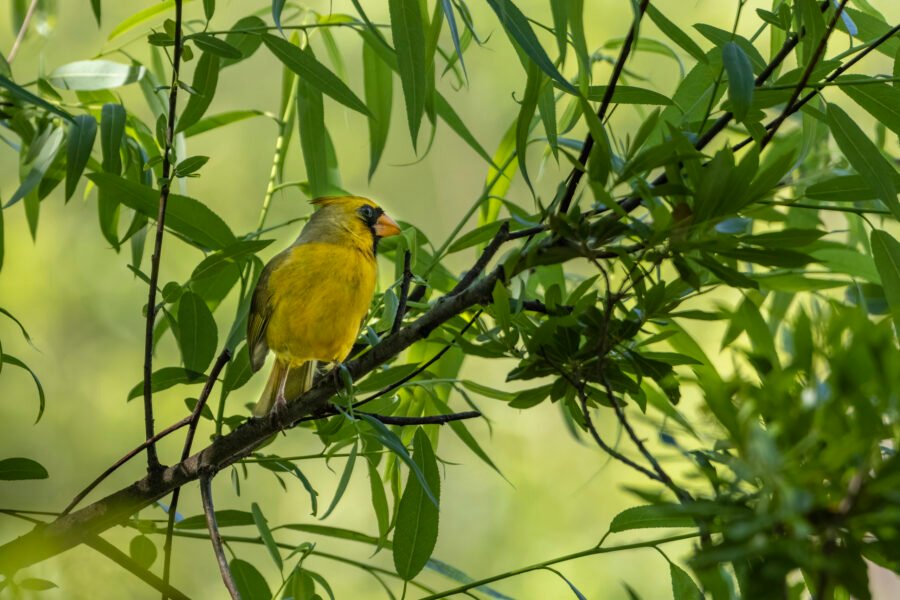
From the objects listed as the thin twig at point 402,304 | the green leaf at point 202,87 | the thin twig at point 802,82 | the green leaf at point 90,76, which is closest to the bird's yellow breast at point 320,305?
the green leaf at point 90,76

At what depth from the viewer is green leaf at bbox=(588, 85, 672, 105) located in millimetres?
1479

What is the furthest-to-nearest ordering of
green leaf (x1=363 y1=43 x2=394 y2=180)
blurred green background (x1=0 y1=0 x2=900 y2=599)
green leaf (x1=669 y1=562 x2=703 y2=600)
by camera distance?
blurred green background (x1=0 y1=0 x2=900 y2=599)
green leaf (x1=363 y1=43 x2=394 y2=180)
green leaf (x1=669 y1=562 x2=703 y2=600)

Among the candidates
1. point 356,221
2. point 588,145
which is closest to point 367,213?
point 356,221

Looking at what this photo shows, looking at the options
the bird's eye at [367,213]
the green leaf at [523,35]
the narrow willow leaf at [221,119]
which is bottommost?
the green leaf at [523,35]

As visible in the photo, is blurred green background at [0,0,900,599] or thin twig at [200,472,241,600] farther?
blurred green background at [0,0,900,599]

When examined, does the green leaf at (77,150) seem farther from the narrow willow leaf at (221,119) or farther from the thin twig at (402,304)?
the thin twig at (402,304)

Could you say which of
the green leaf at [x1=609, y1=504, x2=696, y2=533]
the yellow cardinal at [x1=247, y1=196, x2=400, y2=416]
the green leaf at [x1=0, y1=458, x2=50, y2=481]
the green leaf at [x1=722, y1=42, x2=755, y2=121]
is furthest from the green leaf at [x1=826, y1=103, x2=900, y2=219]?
the yellow cardinal at [x1=247, y1=196, x2=400, y2=416]

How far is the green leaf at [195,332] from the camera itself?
171cm

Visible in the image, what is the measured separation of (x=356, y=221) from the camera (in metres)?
2.96

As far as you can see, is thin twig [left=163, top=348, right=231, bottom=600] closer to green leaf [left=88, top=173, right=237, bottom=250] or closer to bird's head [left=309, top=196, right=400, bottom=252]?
green leaf [left=88, top=173, right=237, bottom=250]

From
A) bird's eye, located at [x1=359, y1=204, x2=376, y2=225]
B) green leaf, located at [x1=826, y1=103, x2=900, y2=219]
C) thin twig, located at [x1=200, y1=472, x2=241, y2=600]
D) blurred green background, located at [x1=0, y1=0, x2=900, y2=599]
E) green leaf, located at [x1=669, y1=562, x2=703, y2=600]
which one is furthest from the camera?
blurred green background, located at [x1=0, y1=0, x2=900, y2=599]

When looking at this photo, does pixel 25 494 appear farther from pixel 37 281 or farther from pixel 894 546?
pixel 894 546

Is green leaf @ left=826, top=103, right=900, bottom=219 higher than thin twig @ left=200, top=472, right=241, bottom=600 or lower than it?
higher

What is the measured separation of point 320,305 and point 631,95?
1.32m
